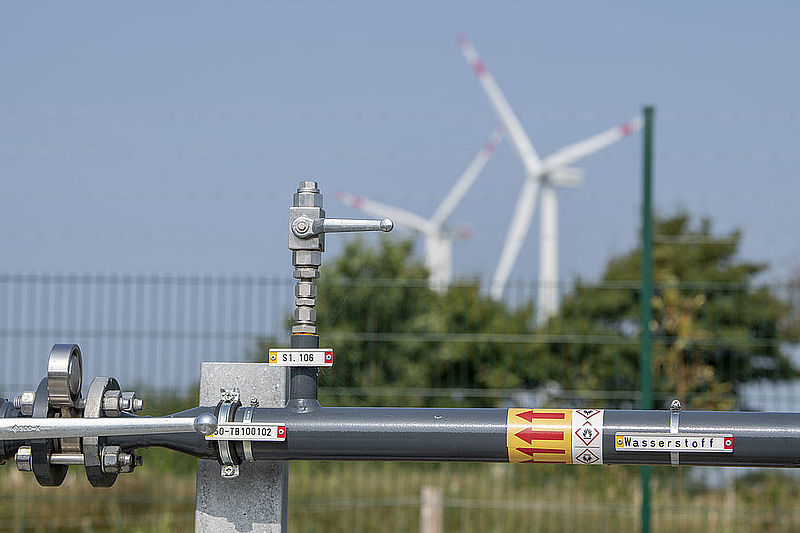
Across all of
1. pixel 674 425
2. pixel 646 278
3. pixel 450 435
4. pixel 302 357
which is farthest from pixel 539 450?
pixel 646 278

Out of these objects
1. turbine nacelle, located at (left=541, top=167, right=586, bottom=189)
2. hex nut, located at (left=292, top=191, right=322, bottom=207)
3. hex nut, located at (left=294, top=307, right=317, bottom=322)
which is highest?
turbine nacelle, located at (left=541, top=167, right=586, bottom=189)

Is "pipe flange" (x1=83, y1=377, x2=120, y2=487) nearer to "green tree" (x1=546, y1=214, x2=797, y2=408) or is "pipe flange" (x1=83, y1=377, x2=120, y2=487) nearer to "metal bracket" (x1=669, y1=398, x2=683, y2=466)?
"metal bracket" (x1=669, y1=398, x2=683, y2=466)

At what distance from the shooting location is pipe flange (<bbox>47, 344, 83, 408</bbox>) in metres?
2.55

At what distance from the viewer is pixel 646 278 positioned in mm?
6469

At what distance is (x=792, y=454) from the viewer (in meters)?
2.43

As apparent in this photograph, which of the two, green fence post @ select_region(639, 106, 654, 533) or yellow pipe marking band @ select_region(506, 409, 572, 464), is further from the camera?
green fence post @ select_region(639, 106, 654, 533)

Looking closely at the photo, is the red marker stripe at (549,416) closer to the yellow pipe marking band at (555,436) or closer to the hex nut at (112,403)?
the yellow pipe marking band at (555,436)

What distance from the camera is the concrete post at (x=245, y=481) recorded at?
2717mm

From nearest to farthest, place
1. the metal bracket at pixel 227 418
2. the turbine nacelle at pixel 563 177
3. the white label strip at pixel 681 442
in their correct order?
the white label strip at pixel 681 442
the metal bracket at pixel 227 418
the turbine nacelle at pixel 563 177

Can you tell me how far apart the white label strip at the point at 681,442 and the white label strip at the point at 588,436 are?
0.08 meters

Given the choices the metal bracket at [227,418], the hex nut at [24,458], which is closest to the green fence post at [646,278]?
the metal bracket at [227,418]

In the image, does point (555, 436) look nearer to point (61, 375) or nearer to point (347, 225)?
point (347, 225)

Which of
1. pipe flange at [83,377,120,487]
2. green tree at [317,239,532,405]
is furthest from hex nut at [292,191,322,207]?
green tree at [317,239,532,405]

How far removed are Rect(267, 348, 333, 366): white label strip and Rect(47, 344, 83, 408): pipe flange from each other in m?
0.49
